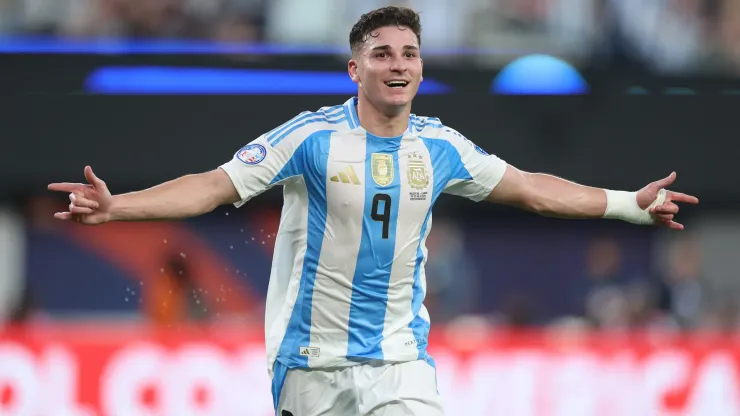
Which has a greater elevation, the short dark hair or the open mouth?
the short dark hair

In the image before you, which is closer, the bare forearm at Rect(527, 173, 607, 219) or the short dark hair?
the short dark hair

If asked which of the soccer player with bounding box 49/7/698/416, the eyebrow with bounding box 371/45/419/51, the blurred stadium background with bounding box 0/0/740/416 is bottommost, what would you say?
the soccer player with bounding box 49/7/698/416

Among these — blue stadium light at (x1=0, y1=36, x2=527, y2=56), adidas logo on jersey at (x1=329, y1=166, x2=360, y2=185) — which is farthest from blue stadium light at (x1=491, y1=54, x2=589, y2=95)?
adidas logo on jersey at (x1=329, y1=166, x2=360, y2=185)

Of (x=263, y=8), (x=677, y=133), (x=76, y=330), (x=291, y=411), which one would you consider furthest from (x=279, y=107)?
(x=291, y=411)

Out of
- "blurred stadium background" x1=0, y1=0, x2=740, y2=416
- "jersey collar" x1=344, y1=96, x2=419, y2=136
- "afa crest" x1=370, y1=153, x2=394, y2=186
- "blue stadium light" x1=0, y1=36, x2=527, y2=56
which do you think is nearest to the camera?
"afa crest" x1=370, y1=153, x2=394, y2=186

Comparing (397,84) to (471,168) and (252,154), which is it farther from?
(252,154)

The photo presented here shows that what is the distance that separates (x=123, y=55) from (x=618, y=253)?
23.8 ft

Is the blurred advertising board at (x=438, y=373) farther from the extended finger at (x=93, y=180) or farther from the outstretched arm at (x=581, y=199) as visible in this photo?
the extended finger at (x=93, y=180)

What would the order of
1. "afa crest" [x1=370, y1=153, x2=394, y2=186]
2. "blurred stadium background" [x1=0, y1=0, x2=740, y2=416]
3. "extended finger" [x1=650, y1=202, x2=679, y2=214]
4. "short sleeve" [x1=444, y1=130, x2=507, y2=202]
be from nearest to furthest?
"afa crest" [x1=370, y1=153, x2=394, y2=186] → "short sleeve" [x1=444, y1=130, x2=507, y2=202] → "extended finger" [x1=650, y1=202, x2=679, y2=214] → "blurred stadium background" [x1=0, y1=0, x2=740, y2=416]

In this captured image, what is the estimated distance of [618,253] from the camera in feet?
56.5

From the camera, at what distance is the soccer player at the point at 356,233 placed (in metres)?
5.18

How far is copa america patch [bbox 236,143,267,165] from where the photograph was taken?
5.13 m

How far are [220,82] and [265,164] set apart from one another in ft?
31.7

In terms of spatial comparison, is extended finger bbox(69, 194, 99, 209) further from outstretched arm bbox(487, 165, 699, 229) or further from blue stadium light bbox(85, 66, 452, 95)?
blue stadium light bbox(85, 66, 452, 95)
